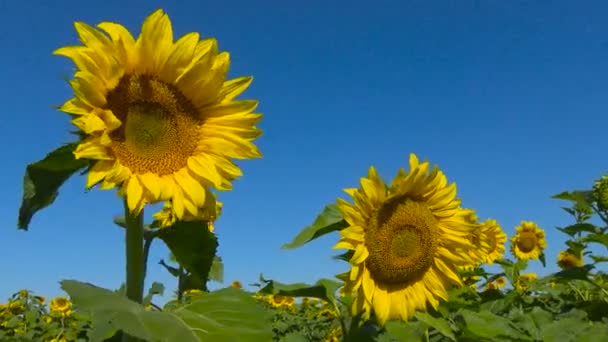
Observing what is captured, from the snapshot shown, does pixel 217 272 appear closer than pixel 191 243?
No

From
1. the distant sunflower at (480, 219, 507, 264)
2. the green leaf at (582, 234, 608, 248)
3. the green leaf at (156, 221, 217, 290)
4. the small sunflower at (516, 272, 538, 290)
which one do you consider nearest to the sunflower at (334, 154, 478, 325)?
the green leaf at (582, 234, 608, 248)

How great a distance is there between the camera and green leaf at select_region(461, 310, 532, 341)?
3.11 m

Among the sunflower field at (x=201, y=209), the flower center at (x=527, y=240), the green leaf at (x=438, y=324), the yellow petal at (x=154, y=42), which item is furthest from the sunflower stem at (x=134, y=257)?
the flower center at (x=527, y=240)

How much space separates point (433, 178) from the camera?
3688mm

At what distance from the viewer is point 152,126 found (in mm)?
2398

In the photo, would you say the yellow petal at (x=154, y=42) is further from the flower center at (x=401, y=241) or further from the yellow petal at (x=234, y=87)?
the flower center at (x=401, y=241)

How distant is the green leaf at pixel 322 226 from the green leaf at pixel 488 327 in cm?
69

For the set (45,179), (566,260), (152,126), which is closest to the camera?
(45,179)

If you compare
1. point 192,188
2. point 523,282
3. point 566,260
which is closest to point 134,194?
point 192,188

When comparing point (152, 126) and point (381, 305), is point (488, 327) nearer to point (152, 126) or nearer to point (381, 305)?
point (381, 305)

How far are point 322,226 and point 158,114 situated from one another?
110 centimetres

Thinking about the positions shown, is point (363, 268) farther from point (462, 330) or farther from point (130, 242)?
point (130, 242)

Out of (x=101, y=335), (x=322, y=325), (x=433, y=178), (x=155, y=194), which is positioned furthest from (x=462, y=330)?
(x=322, y=325)

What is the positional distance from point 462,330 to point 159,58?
6.09 feet
